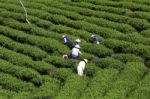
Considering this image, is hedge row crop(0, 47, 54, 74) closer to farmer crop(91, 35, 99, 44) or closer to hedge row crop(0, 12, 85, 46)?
hedge row crop(0, 12, 85, 46)

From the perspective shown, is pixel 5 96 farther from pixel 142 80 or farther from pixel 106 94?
pixel 142 80

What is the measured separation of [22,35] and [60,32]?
7.03ft

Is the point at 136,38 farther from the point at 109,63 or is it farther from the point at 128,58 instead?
the point at 109,63

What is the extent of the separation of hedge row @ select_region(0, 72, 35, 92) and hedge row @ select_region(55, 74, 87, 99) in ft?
5.19

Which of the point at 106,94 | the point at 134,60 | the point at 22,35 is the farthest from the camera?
the point at 22,35

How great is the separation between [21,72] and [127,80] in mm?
4887

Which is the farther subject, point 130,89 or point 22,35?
point 22,35

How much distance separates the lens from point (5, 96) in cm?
1981

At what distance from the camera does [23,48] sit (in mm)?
23734

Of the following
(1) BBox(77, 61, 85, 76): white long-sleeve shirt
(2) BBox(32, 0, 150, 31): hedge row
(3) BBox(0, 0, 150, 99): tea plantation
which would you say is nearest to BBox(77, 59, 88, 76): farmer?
(1) BBox(77, 61, 85, 76): white long-sleeve shirt

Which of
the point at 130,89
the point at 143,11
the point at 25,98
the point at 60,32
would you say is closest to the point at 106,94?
the point at 130,89

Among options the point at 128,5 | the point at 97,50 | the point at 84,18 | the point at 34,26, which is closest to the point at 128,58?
the point at 97,50

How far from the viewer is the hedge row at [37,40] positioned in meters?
23.6

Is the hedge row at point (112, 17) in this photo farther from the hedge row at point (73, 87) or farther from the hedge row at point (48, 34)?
the hedge row at point (73, 87)
